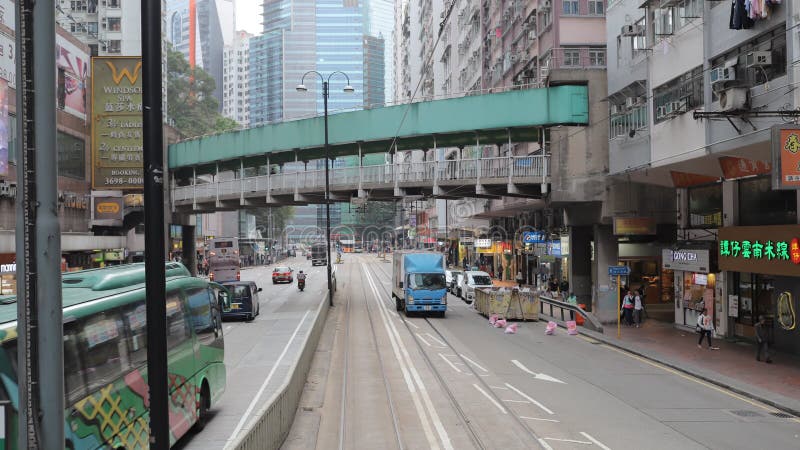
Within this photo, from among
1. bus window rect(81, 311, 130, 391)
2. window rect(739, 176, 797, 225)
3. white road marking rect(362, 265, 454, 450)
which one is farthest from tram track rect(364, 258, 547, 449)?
window rect(739, 176, 797, 225)

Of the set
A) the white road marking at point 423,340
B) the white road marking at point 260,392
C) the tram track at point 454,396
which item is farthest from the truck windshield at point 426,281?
the white road marking at point 260,392

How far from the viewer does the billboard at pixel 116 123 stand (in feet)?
94.4

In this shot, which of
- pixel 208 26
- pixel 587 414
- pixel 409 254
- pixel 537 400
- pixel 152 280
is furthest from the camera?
pixel 208 26

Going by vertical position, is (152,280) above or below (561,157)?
below

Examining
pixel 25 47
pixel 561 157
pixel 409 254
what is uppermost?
pixel 561 157

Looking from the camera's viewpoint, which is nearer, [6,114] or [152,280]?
[152,280]

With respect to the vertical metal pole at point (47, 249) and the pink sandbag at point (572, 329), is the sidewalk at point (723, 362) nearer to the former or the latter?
the pink sandbag at point (572, 329)

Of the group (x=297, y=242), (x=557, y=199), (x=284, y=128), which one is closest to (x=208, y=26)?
(x=297, y=242)

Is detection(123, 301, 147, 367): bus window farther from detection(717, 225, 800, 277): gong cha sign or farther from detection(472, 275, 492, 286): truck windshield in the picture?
detection(472, 275, 492, 286): truck windshield

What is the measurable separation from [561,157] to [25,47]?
26682 mm

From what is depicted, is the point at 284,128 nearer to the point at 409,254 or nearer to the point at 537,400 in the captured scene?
the point at 409,254

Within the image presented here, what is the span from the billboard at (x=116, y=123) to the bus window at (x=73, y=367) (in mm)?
22919

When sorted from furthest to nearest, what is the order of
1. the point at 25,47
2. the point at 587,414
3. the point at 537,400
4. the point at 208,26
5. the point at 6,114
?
the point at 208,26 < the point at 6,114 < the point at 537,400 < the point at 587,414 < the point at 25,47

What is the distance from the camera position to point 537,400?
48.5 feet
